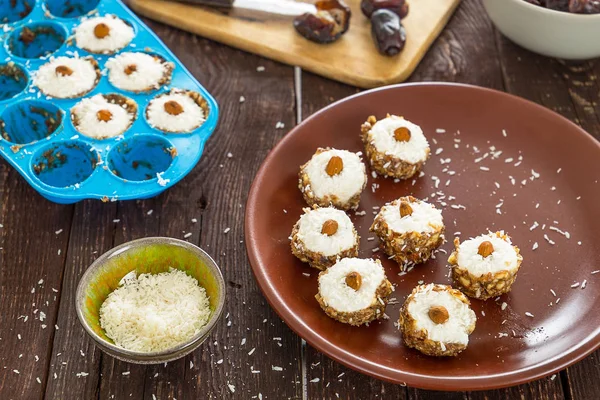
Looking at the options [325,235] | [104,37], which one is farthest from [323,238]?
[104,37]

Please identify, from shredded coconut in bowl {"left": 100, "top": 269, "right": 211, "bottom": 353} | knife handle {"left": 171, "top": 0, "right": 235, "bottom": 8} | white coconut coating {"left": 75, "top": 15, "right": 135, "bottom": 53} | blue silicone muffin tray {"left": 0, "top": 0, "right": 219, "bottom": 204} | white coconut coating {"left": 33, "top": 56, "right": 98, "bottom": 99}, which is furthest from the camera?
knife handle {"left": 171, "top": 0, "right": 235, "bottom": 8}

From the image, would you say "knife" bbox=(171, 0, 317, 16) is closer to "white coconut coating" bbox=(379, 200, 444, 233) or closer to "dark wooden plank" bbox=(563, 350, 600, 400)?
"white coconut coating" bbox=(379, 200, 444, 233)

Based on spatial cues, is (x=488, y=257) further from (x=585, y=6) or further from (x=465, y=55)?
(x=465, y=55)

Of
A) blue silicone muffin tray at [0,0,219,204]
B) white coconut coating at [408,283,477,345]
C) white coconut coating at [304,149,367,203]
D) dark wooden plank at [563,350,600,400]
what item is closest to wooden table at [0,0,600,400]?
dark wooden plank at [563,350,600,400]

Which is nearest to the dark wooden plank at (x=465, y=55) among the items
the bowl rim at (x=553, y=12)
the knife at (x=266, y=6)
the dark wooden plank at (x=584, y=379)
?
the bowl rim at (x=553, y=12)

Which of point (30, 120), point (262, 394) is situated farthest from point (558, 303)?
point (30, 120)

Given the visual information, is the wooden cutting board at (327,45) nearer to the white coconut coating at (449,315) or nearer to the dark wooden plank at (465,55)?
the dark wooden plank at (465,55)
